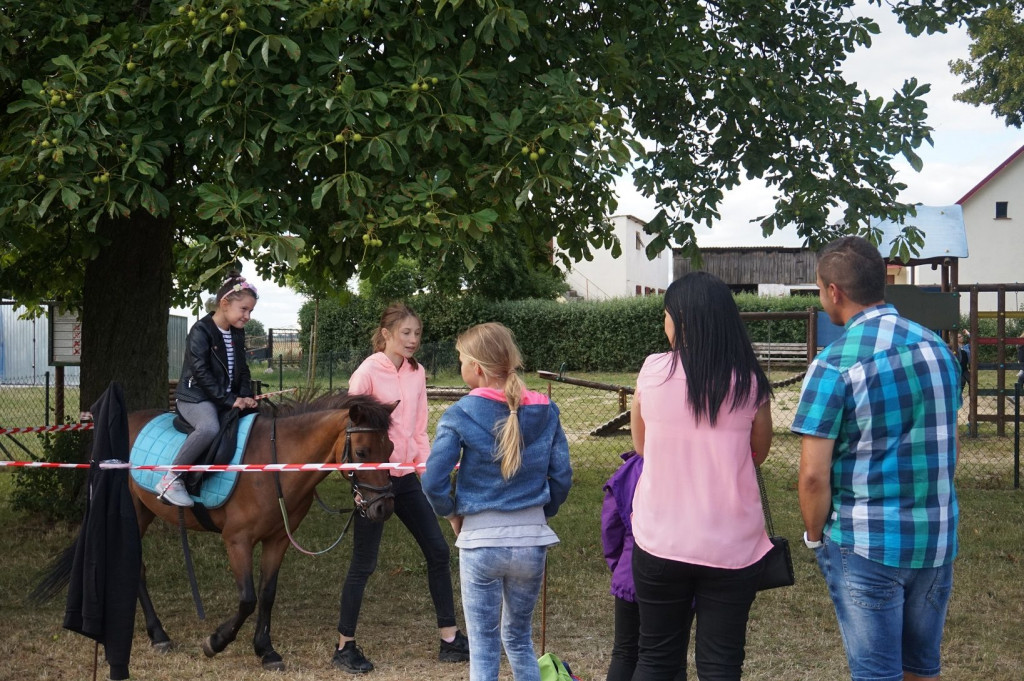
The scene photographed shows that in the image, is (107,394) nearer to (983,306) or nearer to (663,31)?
(663,31)

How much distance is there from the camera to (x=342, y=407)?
5.76m

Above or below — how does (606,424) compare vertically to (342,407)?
below

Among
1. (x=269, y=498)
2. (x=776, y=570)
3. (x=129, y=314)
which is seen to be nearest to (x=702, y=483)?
(x=776, y=570)

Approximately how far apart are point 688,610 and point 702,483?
51 cm

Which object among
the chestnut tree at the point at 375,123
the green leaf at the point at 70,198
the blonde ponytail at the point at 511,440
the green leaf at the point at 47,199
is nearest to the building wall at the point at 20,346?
the chestnut tree at the point at 375,123

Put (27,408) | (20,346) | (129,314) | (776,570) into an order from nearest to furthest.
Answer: (776,570) → (129,314) → (27,408) → (20,346)

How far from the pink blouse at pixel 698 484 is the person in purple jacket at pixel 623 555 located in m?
0.56

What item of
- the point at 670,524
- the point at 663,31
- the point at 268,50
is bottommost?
the point at 670,524

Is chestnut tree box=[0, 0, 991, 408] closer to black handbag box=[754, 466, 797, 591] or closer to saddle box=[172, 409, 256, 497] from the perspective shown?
saddle box=[172, 409, 256, 497]

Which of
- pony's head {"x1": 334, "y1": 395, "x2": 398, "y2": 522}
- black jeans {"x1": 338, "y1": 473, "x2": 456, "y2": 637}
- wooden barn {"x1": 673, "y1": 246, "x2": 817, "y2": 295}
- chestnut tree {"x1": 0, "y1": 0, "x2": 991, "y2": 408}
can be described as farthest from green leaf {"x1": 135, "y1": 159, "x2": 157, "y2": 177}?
wooden barn {"x1": 673, "y1": 246, "x2": 817, "y2": 295}

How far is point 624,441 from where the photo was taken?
16.5 meters

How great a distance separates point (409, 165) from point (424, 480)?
329cm

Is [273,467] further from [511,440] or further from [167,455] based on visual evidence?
[511,440]

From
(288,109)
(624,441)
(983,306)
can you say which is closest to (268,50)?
(288,109)
